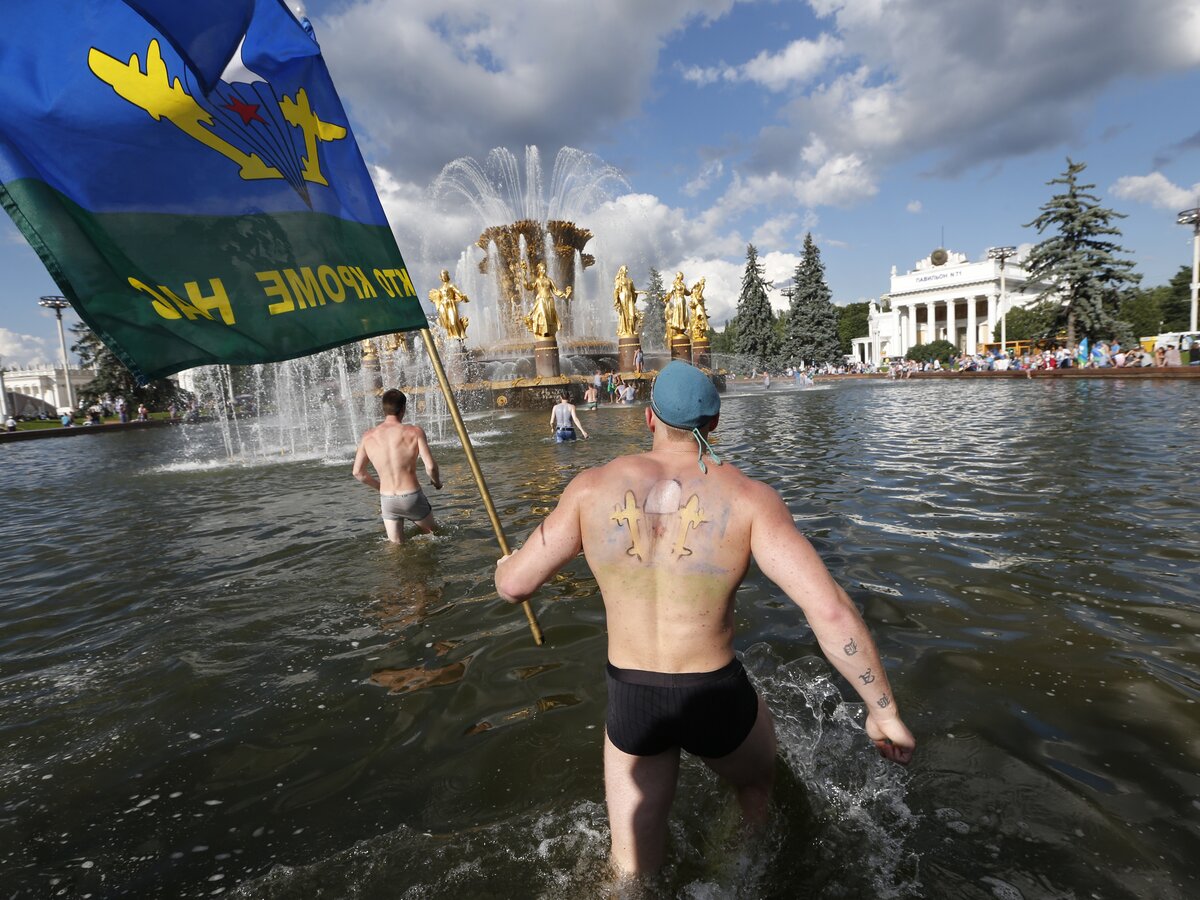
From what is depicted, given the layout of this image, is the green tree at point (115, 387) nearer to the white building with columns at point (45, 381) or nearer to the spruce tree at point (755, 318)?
the white building with columns at point (45, 381)

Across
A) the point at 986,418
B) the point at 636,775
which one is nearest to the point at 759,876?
the point at 636,775

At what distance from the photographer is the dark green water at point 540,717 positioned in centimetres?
259

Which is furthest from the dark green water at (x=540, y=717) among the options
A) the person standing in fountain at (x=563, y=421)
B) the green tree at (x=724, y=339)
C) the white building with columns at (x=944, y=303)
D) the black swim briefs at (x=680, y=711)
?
the green tree at (x=724, y=339)

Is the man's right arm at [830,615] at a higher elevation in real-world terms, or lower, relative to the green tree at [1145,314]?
lower

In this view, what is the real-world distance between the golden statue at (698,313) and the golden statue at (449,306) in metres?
13.9

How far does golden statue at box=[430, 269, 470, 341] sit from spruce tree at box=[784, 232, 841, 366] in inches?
1705

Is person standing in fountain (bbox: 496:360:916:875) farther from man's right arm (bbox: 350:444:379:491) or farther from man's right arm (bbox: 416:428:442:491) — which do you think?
man's right arm (bbox: 350:444:379:491)

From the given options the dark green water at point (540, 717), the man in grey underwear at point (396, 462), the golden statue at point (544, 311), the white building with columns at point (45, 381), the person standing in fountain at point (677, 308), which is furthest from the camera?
the white building with columns at point (45, 381)

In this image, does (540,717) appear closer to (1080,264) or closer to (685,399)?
(685,399)

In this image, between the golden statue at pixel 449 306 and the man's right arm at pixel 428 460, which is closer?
the man's right arm at pixel 428 460

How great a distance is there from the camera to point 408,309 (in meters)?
3.66

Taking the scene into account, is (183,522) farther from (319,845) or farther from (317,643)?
(319,845)

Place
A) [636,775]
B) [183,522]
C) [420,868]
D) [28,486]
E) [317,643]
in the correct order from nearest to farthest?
1. [636,775]
2. [420,868]
3. [317,643]
4. [183,522]
5. [28,486]

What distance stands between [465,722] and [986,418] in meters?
17.3
